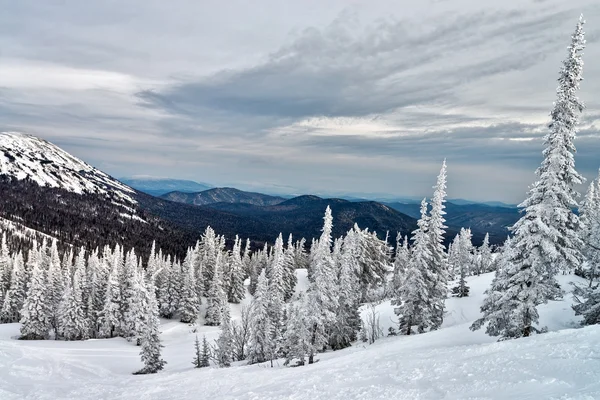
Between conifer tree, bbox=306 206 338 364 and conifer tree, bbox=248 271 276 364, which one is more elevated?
conifer tree, bbox=306 206 338 364

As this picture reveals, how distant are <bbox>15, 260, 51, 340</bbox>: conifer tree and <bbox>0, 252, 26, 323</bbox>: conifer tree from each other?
1706 centimetres

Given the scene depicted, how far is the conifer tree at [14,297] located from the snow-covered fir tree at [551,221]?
300ft

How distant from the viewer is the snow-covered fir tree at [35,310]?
60344mm

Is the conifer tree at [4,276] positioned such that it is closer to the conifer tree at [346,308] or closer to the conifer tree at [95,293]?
the conifer tree at [95,293]

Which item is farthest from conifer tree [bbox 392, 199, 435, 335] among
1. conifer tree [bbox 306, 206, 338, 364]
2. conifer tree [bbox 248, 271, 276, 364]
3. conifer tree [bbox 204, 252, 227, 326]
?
conifer tree [bbox 204, 252, 227, 326]

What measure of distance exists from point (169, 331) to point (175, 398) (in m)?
52.2

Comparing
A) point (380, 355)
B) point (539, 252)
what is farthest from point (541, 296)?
point (380, 355)

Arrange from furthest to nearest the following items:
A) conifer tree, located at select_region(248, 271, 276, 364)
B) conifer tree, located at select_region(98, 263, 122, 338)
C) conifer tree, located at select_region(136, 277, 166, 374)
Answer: conifer tree, located at select_region(98, 263, 122, 338), conifer tree, located at select_region(136, 277, 166, 374), conifer tree, located at select_region(248, 271, 276, 364)

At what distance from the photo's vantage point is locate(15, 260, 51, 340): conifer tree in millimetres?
60344

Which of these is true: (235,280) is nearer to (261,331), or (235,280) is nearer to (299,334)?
(261,331)

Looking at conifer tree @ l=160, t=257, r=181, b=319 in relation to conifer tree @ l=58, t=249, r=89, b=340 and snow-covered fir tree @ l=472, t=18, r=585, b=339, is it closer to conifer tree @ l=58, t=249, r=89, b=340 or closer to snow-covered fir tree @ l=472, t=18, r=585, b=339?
conifer tree @ l=58, t=249, r=89, b=340

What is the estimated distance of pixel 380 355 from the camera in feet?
83.2

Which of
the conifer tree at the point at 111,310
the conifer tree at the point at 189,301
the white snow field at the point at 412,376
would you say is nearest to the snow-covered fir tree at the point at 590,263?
the white snow field at the point at 412,376

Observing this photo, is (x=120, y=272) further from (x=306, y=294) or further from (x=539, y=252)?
(x=539, y=252)
